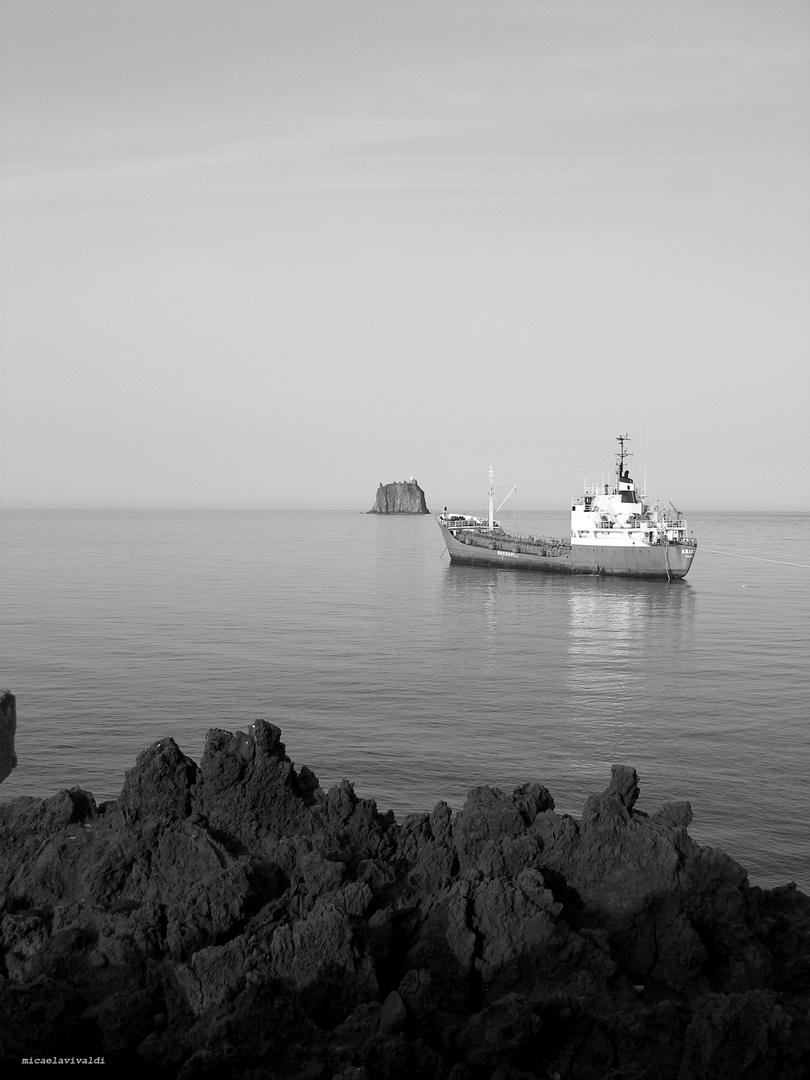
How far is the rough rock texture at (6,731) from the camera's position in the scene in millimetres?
11078

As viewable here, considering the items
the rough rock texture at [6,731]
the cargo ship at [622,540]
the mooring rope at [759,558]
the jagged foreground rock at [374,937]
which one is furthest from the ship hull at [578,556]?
the rough rock texture at [6,731]

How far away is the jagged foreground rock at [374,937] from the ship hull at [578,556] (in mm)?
65031

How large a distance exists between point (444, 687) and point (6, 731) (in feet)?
72.8

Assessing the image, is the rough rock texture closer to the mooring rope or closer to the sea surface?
the sea surface

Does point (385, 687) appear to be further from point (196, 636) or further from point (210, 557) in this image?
point (210, 557)

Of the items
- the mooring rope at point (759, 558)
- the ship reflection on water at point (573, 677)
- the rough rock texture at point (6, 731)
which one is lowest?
the ship reflection on water at point (573, 677)

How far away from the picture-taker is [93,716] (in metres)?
26.5

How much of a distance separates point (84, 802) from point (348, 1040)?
225 inches

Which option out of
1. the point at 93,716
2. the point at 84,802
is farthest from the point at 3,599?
the point at 84,802

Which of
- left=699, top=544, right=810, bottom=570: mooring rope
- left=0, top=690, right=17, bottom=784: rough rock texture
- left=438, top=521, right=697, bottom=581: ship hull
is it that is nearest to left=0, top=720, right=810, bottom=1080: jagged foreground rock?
left=0, top=690, right=17, bottom=784: rough rock texture

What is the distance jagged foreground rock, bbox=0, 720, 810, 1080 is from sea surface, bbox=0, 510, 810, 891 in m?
6.13

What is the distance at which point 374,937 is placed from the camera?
9.46 m

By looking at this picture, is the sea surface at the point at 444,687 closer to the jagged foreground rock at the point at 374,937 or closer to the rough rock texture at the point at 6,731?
the jagged foreground rock at the point at 374,937

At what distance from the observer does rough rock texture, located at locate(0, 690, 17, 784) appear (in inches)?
436
